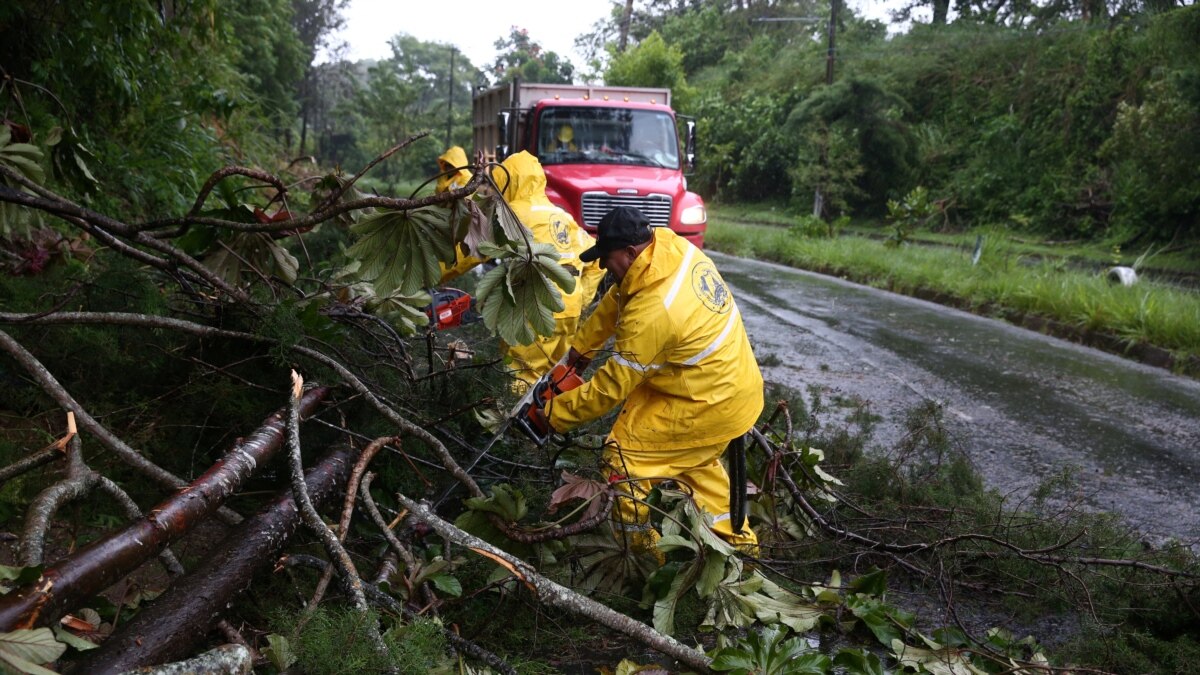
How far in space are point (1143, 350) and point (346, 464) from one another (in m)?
8.48

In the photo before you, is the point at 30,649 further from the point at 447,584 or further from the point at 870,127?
the point at 870,127

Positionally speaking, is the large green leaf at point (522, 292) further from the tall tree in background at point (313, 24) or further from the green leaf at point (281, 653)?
the tall tree in background at point (313, 24)

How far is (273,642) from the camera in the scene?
2225mm

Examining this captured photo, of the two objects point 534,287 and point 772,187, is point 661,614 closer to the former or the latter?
point 534,287

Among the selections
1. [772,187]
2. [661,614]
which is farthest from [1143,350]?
[772,187]

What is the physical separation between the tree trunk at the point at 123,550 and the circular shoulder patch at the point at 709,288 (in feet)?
5.54

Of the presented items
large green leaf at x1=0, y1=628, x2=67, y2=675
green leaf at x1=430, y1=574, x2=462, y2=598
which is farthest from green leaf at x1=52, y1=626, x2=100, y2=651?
green leaf at x1=430, y1=574, x2=462, y2=598

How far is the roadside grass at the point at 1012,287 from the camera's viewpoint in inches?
373

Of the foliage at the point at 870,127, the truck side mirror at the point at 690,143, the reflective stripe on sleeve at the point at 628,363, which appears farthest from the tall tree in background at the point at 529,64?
the reflective stripe on sleeve at the point at 628,363

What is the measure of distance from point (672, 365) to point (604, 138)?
889cm

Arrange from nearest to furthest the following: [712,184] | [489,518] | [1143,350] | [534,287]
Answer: [534,287]
[489,518]
[1143,350]
[712,184]

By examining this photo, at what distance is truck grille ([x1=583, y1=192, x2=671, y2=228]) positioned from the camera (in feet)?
36.1

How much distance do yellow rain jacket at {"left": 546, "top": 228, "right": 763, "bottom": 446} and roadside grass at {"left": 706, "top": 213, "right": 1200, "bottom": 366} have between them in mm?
6767

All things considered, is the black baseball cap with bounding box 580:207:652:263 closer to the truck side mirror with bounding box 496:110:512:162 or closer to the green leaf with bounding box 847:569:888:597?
the green leaf with bounding box 847:569:888:597
